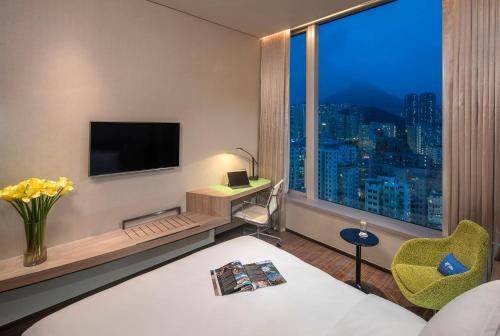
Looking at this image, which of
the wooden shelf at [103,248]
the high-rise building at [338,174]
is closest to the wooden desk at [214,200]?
the wooden shelf at [103,248]

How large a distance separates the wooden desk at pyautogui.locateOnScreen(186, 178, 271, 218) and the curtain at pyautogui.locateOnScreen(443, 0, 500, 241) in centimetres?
213

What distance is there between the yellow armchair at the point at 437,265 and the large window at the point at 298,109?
186cm

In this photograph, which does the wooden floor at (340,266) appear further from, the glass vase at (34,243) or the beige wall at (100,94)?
the glass vase at (34,243)

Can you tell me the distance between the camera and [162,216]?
2984mm

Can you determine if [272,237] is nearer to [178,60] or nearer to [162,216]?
[162,216]

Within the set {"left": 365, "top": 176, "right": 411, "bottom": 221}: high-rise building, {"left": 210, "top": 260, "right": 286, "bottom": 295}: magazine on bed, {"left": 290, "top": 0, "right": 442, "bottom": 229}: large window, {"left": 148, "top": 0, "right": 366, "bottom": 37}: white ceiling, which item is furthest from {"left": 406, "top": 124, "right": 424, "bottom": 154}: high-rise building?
{"left": 210, "top": 260, "right": 286, "bottom": 295}: magazine on bed

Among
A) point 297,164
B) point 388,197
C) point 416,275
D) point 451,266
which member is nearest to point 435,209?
point 388,197

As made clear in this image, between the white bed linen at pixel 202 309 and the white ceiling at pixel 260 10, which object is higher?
the white ceiling at pixel 260 10

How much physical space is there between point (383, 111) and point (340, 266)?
6.13 feet

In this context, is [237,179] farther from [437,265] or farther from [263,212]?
[437,265]

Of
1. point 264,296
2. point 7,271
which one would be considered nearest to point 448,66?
point 264,296

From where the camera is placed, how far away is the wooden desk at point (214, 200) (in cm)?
303

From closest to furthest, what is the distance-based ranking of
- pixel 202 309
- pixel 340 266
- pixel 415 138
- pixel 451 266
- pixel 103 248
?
pixel 202 309, pixel 451 266, pixel 103 248, pixel 415 138, pixel 340 266

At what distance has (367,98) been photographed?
3.17 m
